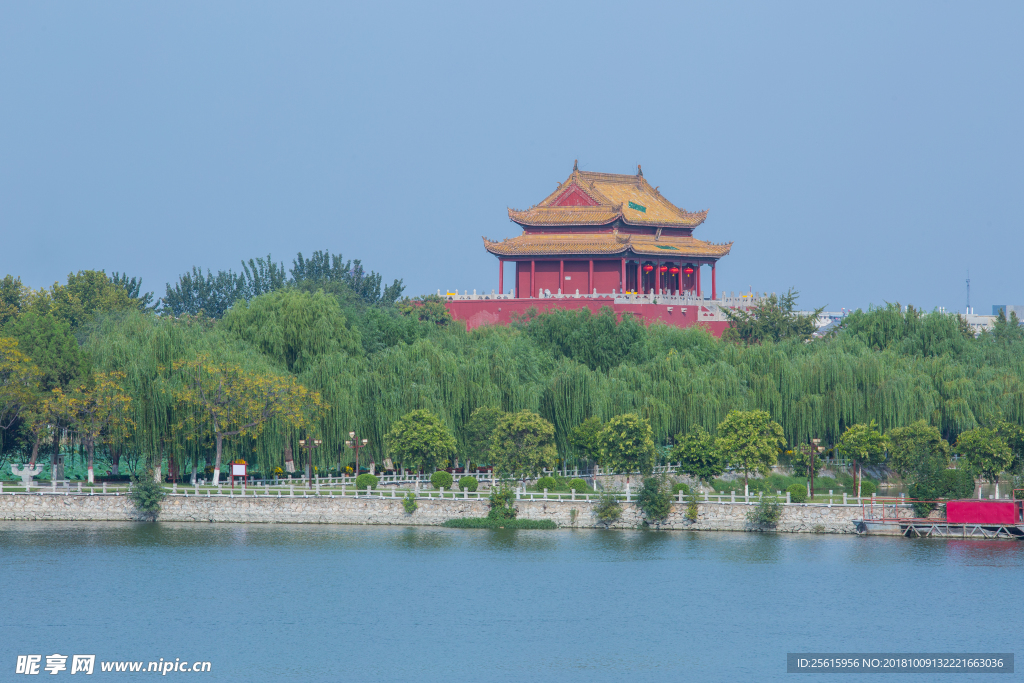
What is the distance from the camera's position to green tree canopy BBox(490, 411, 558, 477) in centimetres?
3909

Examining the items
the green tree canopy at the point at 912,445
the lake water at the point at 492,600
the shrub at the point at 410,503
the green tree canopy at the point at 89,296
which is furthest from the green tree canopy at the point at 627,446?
the green tree canopy at the point at 89,296

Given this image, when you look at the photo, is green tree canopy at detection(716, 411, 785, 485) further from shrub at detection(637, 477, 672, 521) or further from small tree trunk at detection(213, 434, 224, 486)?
small tree trunk at detection(213, 434, 224, 486)

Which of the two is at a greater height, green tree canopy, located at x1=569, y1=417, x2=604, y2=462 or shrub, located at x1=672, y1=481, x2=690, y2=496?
green tree canopy, located at x1=569, y1=417, x2=604, y2=462

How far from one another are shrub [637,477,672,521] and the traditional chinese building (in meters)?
19.6

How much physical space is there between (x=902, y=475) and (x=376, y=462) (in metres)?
14.7

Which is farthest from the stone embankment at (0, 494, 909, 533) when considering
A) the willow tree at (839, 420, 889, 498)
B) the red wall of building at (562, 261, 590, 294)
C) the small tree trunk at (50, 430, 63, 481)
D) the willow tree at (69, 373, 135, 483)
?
the red wall of building at (562, 261, 590, 294)

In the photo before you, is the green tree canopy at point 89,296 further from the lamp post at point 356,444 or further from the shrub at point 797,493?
the shrub at point 797,493

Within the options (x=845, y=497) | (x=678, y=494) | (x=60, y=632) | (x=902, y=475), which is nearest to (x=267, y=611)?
(x=60, y=632)

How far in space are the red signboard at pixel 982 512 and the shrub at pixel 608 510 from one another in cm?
813

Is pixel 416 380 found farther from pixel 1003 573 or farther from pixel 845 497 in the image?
pixel 1003 573

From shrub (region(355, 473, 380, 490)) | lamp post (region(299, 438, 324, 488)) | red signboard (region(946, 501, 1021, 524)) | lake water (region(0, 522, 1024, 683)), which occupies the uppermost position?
lamp post (region(299, 438, 324, 488))

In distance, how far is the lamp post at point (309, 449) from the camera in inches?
1594

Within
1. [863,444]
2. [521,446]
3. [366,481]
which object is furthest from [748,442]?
[366,481]

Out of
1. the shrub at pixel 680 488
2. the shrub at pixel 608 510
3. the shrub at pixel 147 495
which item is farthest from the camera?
the shrub at pixel 147 495
